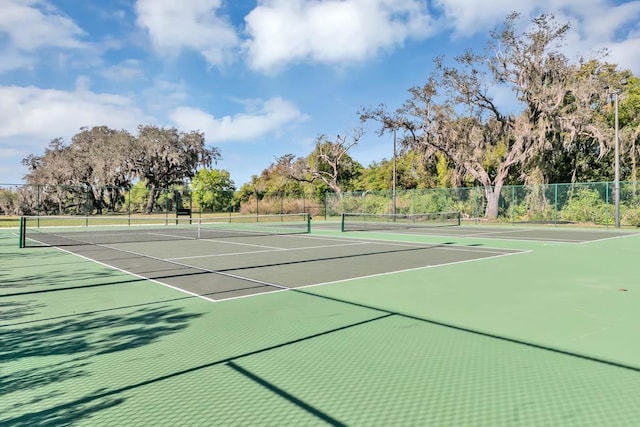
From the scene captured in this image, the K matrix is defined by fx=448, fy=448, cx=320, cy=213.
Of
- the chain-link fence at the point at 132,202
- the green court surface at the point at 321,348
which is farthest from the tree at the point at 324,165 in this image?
the green court surface at the point at 321,348

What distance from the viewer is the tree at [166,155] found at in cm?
5053

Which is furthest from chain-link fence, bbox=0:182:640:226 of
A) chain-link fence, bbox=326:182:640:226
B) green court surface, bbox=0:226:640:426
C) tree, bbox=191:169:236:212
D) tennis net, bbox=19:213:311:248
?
green court surface, bbox=0:226:640:426

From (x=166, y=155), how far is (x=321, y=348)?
Answer: 5082 cm

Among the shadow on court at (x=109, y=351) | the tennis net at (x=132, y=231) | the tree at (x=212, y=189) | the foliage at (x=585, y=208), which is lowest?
the shadow on court at (x=109, y=351)

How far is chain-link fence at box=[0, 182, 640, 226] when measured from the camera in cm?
2527

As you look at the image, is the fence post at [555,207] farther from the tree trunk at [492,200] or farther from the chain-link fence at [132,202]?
the chain-link fence at [132,202]

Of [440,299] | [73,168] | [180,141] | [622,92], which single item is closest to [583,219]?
[622,92]

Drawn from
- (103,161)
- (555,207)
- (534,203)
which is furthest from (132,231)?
(103,161)

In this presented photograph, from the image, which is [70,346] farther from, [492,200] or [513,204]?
[492,200]

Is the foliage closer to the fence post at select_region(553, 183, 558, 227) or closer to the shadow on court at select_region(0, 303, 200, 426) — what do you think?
the fence post at select_region(553, 183, 558, 227)

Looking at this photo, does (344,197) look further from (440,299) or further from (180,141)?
(440,299)

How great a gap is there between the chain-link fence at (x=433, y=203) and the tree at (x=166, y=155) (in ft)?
19.1

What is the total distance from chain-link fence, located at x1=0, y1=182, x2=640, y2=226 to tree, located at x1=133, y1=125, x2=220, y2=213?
583 centimetres

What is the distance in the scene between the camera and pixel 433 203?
33.0 m
